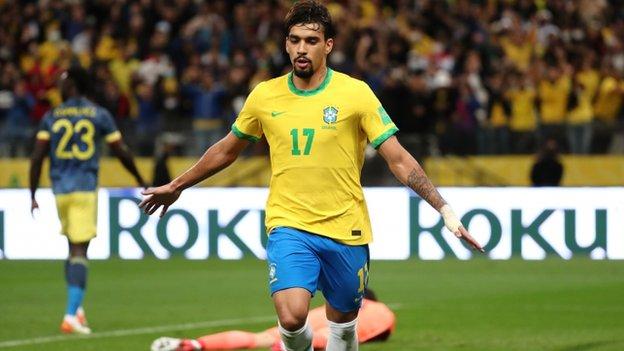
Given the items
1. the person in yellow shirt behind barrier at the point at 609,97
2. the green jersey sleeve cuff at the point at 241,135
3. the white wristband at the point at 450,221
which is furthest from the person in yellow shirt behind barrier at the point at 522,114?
the white wristband at the point at 450,221

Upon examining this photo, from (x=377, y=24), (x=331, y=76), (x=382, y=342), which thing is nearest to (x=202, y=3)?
(x=377, y=24)

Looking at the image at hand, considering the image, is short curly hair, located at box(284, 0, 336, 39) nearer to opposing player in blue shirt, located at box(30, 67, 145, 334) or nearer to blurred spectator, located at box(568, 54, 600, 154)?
opposing player in blue shirt, located at box(30, 67, 145, 334)

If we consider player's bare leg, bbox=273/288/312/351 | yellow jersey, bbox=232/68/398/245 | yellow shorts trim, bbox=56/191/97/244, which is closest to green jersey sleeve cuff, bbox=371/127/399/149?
yellow jersey, bbox=232/68/398/245

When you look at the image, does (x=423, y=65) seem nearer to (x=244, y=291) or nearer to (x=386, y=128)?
(x=244, y=291)

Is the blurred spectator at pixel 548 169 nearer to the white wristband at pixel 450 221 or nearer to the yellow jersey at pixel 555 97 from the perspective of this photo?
the yellow jersey at pixel 555 97

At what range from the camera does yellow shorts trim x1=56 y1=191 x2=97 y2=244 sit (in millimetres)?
12664

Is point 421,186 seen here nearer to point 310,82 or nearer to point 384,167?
point 310,82

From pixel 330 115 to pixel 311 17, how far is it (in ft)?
1.82

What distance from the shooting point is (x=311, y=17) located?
8008 millimetres

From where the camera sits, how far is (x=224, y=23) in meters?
26.7

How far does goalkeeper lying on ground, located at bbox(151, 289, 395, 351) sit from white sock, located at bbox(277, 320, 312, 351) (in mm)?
1825

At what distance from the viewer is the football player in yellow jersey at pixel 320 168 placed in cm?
795

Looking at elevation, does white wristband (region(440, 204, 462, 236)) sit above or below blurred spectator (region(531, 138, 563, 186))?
above

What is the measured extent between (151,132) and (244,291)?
25.2 feet
